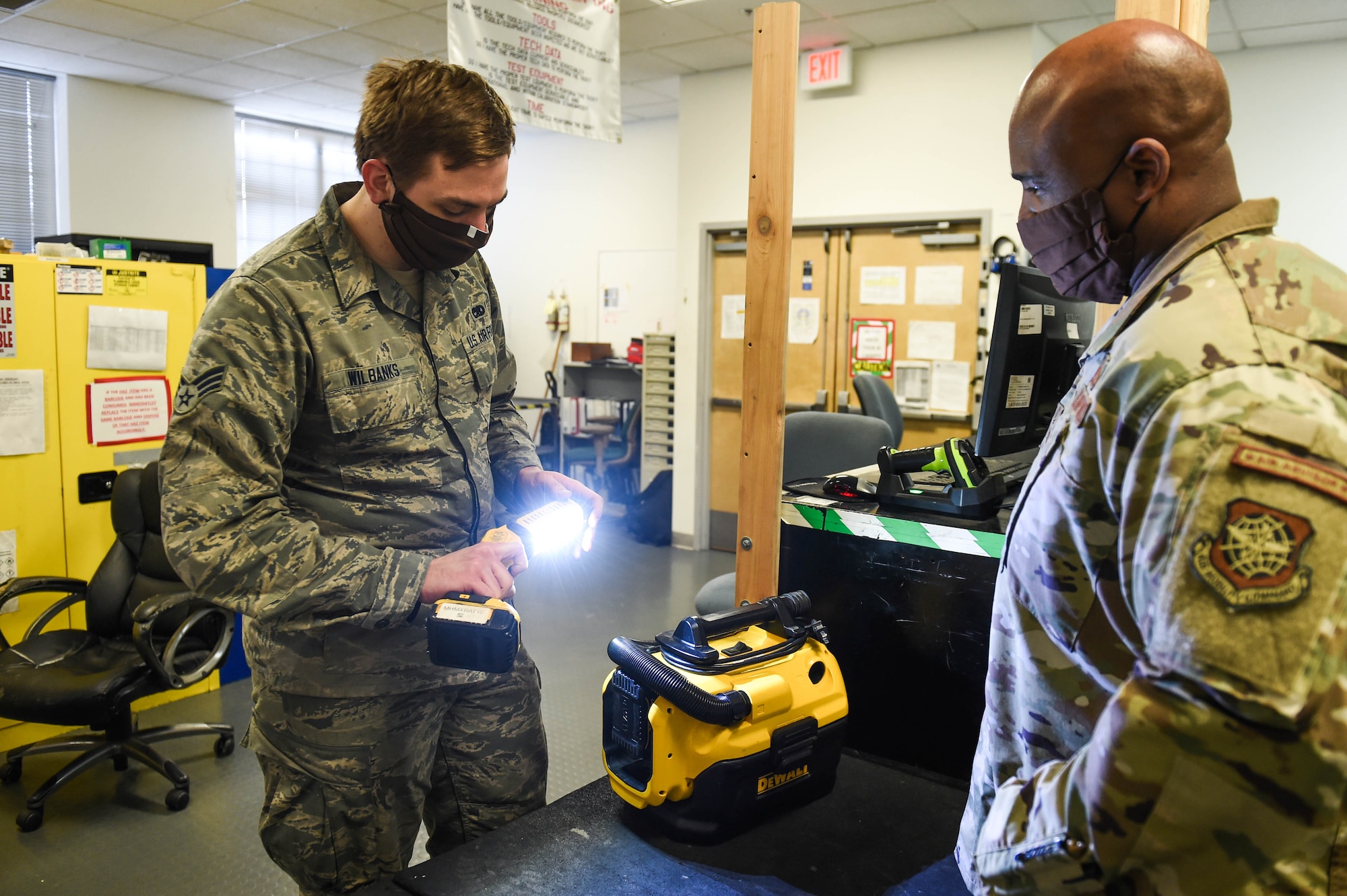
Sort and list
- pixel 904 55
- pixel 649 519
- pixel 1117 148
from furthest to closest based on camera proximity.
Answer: pixel 649 519 → pixel 904 55 → pixel 1117 148

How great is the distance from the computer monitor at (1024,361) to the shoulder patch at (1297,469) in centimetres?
108

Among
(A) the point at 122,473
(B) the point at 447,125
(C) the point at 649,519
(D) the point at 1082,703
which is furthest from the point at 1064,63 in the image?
(C) the point at 649,519

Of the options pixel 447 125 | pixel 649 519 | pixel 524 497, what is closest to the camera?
pixel 447 125

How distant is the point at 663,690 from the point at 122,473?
2.47 meters

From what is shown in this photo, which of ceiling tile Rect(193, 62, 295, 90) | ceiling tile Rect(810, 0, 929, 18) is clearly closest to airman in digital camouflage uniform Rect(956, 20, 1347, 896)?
ceiling tile Rect(810, 0, 929, 18)

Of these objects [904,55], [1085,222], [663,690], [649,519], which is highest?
[904,55]

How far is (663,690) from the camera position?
1298 mm

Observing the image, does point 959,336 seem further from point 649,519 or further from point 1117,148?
point 1117,148

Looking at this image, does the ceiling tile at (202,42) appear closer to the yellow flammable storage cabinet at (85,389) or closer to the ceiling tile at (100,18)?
the ceiling tile at (100,18)

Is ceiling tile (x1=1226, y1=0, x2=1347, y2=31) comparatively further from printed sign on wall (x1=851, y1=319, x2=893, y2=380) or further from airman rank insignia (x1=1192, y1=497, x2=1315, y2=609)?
airman rank insignia (x1=1192, y1=497, x2=1315, y2=609)

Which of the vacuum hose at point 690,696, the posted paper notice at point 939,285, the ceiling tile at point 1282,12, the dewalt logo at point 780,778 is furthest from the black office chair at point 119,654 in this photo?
the ceiling tile at point 1282,12

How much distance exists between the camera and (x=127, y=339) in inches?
123

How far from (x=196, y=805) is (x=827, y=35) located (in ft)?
14.6

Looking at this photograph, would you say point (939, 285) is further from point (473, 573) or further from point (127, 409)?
point (473, 573)
